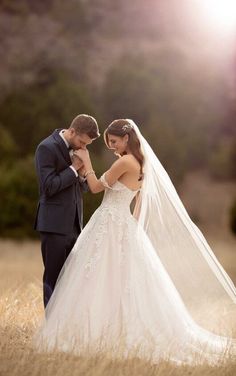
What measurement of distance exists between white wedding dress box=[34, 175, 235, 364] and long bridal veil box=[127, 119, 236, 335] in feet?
0.71

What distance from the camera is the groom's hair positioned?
21.7 ft

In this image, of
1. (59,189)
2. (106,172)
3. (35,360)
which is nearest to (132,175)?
(106,172)

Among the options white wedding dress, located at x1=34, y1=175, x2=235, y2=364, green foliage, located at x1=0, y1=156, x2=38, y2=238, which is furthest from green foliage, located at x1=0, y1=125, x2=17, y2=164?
white wedding dress, located at x1=34, y1=175, x2=235, y2=364

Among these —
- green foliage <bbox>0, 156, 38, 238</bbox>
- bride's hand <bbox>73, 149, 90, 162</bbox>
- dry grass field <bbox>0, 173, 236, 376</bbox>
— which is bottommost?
green foliage <bbox>0, 156, 38, 238</bbox>

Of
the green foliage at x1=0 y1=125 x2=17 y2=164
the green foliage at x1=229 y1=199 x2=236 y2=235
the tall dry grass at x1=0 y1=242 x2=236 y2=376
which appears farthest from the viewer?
the green foliage at x1=0 y1=125 x2=17 y2=164

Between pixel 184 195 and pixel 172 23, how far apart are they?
2428 centimetres

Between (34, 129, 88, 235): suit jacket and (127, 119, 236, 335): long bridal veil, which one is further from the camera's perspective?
(127, 119, 236, 335): long bridal veil

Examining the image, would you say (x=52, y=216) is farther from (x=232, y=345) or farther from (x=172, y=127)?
(x=172, y=127)

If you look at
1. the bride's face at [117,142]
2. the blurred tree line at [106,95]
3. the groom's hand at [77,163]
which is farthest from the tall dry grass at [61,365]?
the blurred tree line at [106,95]

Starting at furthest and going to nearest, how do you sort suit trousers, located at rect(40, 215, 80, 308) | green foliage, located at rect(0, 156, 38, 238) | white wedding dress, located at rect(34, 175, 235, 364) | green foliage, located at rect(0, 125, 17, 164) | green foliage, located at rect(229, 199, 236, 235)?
green foliage, located at rect(0, 125, 17, 164) < green foliage, located at rect(229, 199, 236, 235) < green foliage, located at rect(0, 156, 38, 238) < suit trousers, located at rect(40, 215, 80, 308) < white wedding dress, located at rect(34, 175, 235, 364)

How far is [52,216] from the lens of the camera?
686 cm

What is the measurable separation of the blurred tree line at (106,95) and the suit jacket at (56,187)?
1143 inches

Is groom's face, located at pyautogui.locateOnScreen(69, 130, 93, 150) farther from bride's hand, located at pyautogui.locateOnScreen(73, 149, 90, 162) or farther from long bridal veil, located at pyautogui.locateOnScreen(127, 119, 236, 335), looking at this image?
long bridal veil, located at pyautogui.locateOnScreen(127, 119, 236, 335)

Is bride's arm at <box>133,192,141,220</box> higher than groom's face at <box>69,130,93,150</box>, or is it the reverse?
groom's face at <box>69,130,93,150</box>
